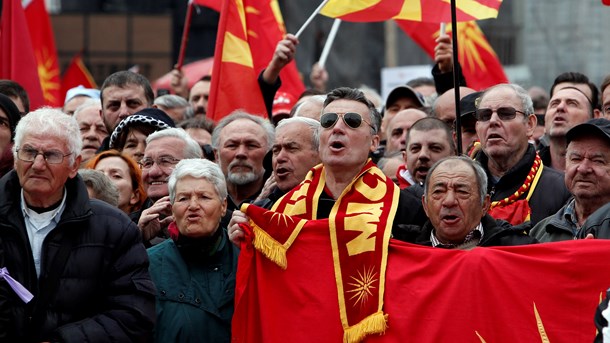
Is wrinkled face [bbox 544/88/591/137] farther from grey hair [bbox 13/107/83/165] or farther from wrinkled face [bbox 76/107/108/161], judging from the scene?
grey hair [bbox 13/107/83/165]

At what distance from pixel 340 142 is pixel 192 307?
3.70 ft

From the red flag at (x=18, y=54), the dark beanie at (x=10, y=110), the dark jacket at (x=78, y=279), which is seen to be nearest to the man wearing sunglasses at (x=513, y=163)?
the dark jacket at (x=78, y=279)

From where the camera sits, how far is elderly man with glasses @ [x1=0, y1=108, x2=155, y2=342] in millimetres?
6578

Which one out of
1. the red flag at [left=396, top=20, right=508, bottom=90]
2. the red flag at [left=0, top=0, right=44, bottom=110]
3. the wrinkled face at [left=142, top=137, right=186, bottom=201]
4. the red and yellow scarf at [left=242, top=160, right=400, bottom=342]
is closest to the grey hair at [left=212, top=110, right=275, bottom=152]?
the wrinkled face at [left=142, top=137, right=186, bottom=201]

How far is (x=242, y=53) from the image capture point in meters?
10.5

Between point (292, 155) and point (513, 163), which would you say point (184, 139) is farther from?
point (513, 163)

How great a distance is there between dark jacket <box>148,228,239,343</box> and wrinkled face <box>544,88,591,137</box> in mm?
2768

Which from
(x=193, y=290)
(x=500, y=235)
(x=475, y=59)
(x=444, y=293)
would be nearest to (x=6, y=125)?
(x=193, y=290)

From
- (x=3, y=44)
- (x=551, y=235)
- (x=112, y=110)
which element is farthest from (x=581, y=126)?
(x=3, y=44)

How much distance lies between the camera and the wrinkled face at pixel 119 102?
9844mm

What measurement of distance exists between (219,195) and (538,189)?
1880 mm

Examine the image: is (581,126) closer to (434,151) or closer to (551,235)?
(551,235)

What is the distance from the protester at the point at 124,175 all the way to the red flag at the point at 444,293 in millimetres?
1621

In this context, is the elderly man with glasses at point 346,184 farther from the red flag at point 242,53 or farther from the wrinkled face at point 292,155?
the red flag at point 242,53
